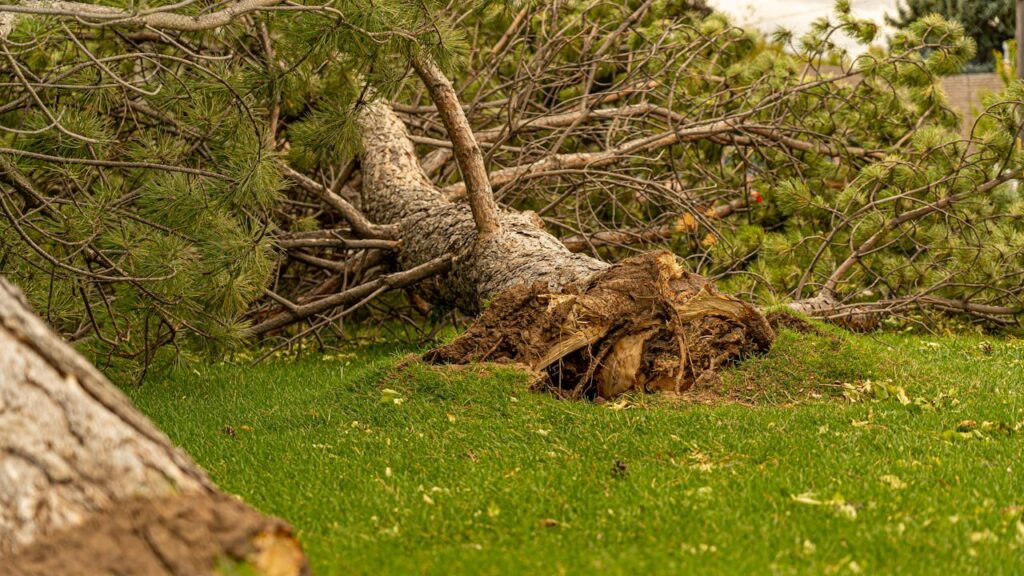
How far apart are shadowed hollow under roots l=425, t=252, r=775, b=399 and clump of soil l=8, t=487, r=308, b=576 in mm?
2922

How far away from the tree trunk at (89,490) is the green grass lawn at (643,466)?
2.31ft

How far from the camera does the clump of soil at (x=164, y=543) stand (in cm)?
220

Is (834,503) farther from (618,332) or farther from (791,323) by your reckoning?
(791,323)

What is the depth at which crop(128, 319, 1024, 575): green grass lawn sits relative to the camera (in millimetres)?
3135

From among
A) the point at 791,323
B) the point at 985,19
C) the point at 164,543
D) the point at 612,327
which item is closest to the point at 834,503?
the point at 612,327

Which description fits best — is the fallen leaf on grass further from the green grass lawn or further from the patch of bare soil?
the patch of bare soil

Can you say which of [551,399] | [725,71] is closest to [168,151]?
[551,399]

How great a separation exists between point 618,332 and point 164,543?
338 centimetres

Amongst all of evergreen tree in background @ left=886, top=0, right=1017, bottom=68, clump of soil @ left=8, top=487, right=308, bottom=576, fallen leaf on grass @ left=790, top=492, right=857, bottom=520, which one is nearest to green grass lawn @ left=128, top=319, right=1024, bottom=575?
fallen leaf on grass @ left=790, top=492, right=857, bottom=520

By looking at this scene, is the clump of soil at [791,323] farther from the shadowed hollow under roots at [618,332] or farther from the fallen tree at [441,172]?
the fallen tree at [441,172]

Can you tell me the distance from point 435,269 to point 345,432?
8.19 ft

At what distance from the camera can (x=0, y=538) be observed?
220 cm

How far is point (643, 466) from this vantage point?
406 cm

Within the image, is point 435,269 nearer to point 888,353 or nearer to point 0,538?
point 888,353
